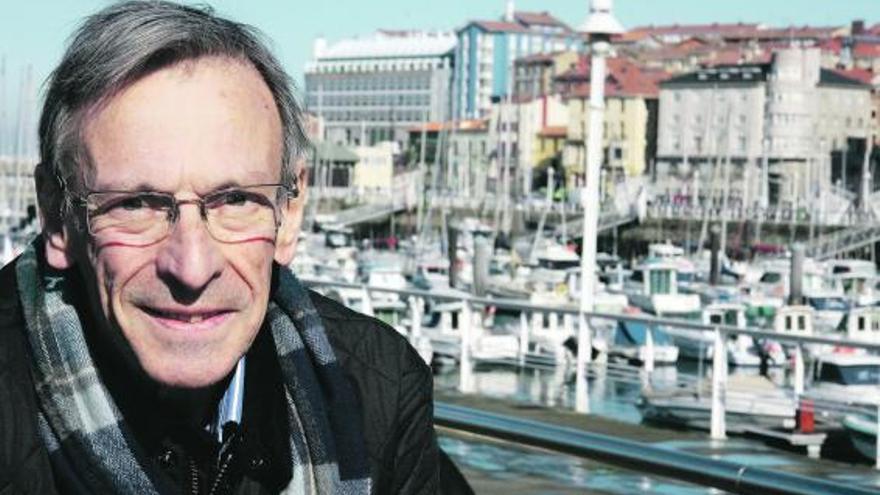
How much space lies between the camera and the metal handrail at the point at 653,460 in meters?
3.08

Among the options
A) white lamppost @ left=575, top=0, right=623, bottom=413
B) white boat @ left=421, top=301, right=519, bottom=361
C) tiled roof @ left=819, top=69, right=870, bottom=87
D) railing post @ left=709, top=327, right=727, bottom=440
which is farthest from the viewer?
tiled roof @ left=819, top=69, right=870, bottom=87

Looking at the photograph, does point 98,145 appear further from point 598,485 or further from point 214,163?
point 598,485

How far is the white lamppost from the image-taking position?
1465 cm

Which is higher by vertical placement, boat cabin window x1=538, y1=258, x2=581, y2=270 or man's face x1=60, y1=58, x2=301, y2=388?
man's face x1=60, y1=58, x2=301, y2=388

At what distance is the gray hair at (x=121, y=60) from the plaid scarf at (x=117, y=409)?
12cm

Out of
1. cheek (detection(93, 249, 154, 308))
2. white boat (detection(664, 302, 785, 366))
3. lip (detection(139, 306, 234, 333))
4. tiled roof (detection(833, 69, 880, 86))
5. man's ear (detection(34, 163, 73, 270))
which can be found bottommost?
white boat (detection(664, 302, 785, 366))

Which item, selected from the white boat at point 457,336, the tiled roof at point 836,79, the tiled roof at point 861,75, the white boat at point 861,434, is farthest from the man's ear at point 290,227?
the tiled roof at point 861,75

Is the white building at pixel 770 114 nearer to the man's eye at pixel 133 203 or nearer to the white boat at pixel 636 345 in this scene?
the white boat at pixel 636 345

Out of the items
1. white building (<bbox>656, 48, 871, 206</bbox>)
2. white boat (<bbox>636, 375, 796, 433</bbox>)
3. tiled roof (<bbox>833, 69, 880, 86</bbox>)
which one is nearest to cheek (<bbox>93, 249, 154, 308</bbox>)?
white boat (<bbox>636, 375, 796, 433</bbox>)

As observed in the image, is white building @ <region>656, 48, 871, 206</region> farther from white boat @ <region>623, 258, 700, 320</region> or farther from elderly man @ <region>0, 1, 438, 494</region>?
elderly man @ <region>0, 1, 438, 494</region>

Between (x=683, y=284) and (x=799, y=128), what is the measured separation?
259 feet

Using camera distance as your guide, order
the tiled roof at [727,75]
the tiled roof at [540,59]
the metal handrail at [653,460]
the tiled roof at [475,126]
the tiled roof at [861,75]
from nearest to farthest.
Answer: the metal handrail at [653,460], the tiled roof at [727,75], the tiled roof at [861,75], the tiled roof at [475,126], the tiled roof at [540,59]

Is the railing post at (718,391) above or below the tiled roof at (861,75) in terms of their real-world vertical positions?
below

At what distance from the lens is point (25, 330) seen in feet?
6.63
